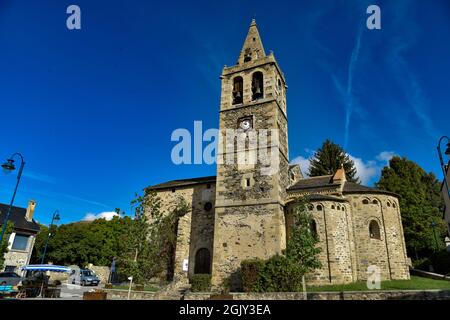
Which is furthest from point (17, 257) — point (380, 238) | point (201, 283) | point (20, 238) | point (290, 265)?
point (380, 238)

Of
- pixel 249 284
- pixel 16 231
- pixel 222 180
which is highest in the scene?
pixel 222 180

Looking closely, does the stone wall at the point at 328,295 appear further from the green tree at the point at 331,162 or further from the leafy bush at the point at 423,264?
the green tree at the point at 331,162

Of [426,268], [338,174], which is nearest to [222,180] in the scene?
[338,174]

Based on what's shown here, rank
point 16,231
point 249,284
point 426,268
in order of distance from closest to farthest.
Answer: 1. point 249,284
2. point 426,268
3. point 16,231

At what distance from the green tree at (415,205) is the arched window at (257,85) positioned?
75.2ft

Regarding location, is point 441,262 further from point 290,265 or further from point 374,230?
point 290,265

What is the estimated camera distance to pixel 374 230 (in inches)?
851

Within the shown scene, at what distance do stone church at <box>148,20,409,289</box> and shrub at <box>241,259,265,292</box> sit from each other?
125 centimetres

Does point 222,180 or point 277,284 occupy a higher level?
point 222,180

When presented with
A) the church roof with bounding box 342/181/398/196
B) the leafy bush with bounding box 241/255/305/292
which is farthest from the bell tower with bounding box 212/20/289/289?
the church roof with bounding box 342/181/398/196

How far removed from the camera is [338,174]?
78.6 feet

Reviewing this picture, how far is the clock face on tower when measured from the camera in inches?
918
